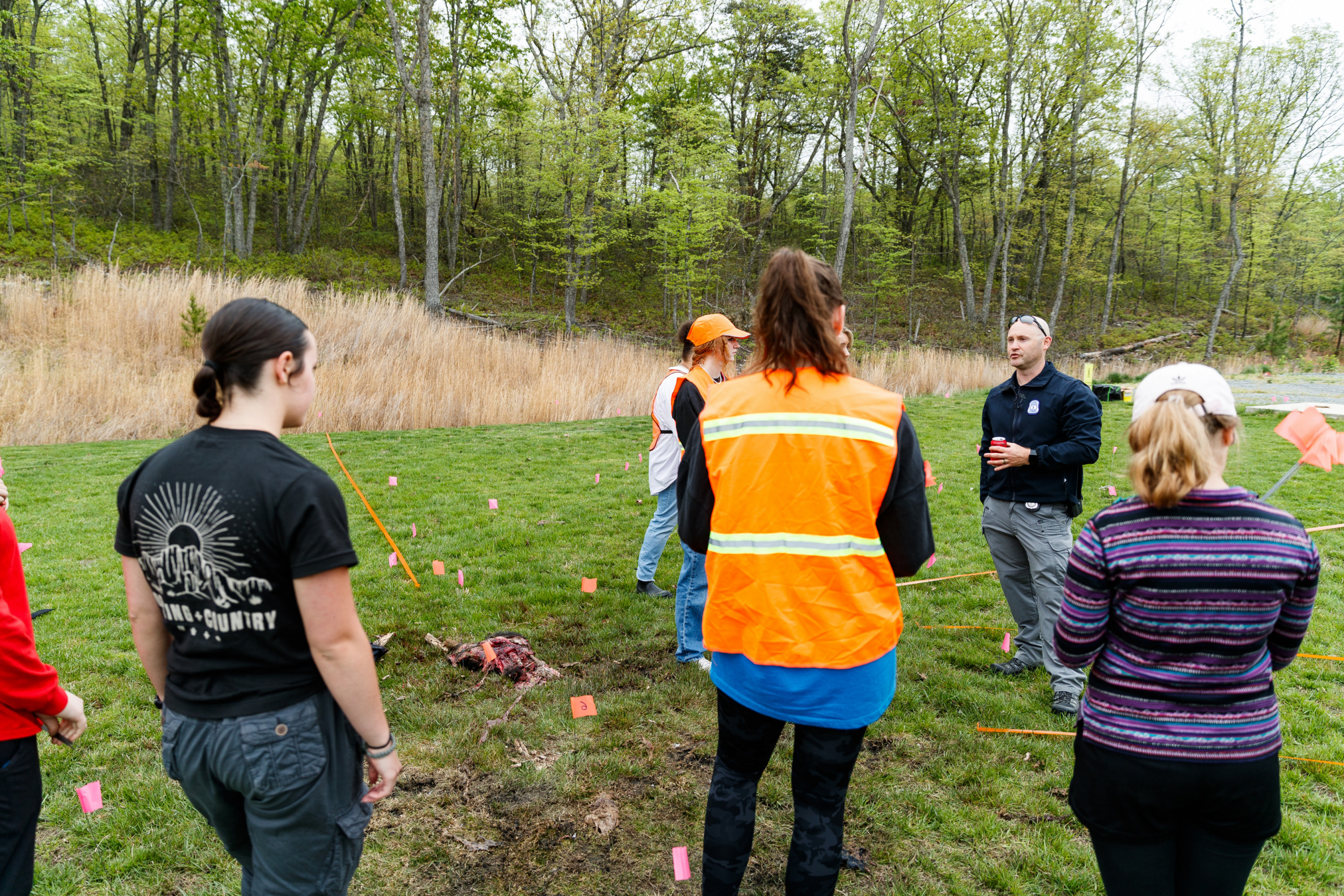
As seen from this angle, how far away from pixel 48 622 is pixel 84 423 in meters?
7.57

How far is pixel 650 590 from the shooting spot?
17.2ft

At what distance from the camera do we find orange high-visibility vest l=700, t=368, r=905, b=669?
1.76 metres

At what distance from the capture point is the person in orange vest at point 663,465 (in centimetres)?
404

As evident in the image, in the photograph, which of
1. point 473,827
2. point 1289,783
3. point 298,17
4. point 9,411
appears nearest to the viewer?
point 473,827

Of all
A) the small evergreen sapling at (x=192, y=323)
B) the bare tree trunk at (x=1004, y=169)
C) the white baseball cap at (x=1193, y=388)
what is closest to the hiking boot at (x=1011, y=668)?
the white baseball cap at (x=1193, y=388)

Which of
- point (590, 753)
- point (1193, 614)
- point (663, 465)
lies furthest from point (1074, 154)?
point (1193, 614)

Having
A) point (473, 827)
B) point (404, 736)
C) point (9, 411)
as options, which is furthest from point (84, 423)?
point (473, 827)

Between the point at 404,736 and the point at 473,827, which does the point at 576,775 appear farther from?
the point at 404,736

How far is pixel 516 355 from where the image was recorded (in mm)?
14000

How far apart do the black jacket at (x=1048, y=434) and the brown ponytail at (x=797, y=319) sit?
7.05 feet

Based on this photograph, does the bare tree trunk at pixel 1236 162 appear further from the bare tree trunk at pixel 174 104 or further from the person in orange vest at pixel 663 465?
the bare tree trunk at pixel 174 104

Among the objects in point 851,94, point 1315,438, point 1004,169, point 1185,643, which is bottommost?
point 1185,643

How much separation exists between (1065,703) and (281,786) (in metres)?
3.56

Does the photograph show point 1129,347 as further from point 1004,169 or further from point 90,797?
point 90,797
